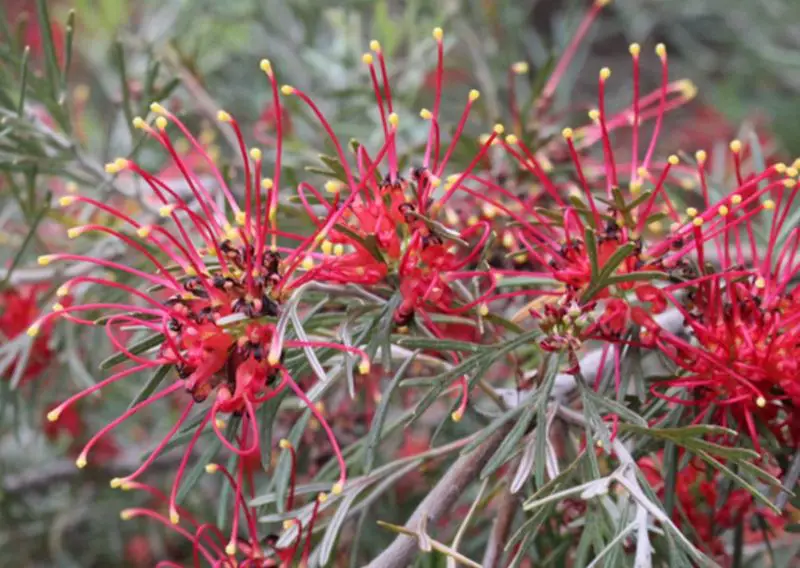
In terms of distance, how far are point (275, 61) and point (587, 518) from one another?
4.13 ft

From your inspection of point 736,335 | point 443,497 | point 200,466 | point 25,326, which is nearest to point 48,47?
point 25,326

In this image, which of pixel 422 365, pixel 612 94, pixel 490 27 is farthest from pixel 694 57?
pixel 422 365

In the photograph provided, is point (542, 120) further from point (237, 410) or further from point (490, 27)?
point (237, 410)

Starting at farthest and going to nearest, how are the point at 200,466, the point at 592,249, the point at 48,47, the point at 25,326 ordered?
the point at 25,326
the point at 48,47
the point at 200,466
the point at 592,249

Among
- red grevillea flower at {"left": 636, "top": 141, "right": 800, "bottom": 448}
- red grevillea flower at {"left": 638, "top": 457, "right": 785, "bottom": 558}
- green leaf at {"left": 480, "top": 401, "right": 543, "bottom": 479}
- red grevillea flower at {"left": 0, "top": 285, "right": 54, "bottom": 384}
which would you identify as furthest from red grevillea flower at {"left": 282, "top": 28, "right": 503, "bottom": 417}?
red grevillea flower at {"left": 0, "top": 285, "right": 54, "bottom": 384}

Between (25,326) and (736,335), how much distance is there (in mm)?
802

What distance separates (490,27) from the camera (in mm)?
1433

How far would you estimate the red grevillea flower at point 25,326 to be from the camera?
101 cm

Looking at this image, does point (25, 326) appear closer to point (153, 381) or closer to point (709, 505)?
point (153, 381)

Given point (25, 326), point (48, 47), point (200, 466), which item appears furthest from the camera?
point (25, 326)

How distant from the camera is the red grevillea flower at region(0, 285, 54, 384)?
1.01m

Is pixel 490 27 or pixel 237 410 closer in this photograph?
pixel 237 410

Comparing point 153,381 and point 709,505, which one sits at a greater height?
point 153,381

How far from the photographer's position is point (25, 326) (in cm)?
103
